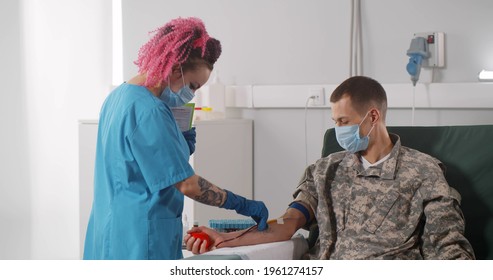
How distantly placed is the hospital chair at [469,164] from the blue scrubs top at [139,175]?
57 centimetres

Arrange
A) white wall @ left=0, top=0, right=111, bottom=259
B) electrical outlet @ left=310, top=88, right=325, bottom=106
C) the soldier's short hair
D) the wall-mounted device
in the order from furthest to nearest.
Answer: white wall @ left=0, top=0, right=111, bottom=259 → electrical outlet @ left=310, top=88, right=325, bottom=106 → the wall-mounted device → the soldier's short hair

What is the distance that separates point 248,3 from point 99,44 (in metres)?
0.88

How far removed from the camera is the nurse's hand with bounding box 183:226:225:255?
2.19 meters

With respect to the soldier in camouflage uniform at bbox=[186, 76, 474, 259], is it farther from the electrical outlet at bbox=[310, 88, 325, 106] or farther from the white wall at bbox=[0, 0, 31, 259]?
the white wall at bbox=[0, 0, 31, 259]

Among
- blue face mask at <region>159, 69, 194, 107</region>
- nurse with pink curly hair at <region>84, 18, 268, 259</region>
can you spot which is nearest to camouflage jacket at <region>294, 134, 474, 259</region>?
nurse with pink curly hair at <region>84, 18, 268, 259</region>

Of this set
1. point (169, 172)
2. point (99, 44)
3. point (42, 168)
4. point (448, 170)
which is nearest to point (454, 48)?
point (448, 170)

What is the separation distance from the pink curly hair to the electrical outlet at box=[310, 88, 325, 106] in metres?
1.11

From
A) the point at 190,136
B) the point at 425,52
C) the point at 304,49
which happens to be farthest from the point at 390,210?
the point at 304,49

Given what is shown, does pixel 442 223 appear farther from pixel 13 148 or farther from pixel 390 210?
pixel 13 148

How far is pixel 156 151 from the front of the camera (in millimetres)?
2080

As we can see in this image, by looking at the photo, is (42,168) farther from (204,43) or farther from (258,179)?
(204,43)

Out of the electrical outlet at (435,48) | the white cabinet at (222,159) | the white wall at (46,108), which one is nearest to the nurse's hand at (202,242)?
the white cabinet at (222,159)

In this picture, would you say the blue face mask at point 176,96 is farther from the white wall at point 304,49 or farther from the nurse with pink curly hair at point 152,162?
the white wall at point 304,49

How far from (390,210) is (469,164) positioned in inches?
13.6
